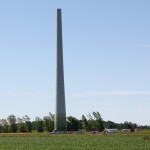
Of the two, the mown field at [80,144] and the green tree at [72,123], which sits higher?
the green tree at [72,123]

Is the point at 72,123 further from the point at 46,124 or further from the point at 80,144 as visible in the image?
the point at 80,144

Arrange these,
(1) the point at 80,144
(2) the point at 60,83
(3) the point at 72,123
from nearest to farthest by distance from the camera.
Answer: (1) the point at 80,144
(2) the point at 60,83
(3) the point at 72,123

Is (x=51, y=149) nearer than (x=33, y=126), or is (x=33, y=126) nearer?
(x=51, y=149)

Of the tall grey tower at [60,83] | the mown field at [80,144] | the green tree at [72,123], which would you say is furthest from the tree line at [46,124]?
the mown field at [80,144]

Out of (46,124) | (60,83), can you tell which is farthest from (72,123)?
(60,83)

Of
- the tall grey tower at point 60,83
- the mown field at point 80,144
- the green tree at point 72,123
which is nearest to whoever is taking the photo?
the mown field at point 80,144

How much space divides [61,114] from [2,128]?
189ft

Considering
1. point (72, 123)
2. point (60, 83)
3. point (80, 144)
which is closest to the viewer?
point (80, 144)

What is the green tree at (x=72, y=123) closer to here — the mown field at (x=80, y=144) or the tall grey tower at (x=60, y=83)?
the tall grey tower at (x=60, y=83)

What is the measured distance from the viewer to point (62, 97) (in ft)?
408

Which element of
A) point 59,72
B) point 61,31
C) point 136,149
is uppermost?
point 61,31

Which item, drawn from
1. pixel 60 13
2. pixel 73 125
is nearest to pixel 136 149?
pixel 60 13

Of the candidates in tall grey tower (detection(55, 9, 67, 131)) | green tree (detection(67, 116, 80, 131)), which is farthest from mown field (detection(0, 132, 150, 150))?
green tree (detection(67, 116, 80, 131))

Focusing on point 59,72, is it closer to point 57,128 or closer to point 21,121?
point 57,128
